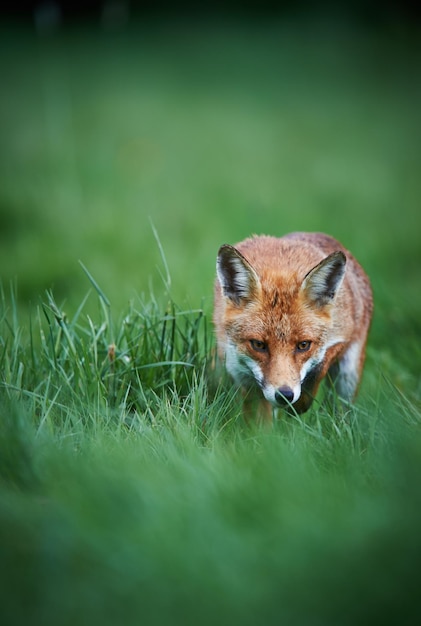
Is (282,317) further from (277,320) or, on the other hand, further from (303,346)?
(303,346)

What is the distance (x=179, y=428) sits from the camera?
366cm

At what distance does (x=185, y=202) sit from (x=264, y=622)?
8696 mm

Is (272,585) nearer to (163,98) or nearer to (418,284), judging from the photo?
(418,284)

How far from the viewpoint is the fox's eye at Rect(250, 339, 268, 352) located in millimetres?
4184

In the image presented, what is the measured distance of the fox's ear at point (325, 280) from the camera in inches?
164

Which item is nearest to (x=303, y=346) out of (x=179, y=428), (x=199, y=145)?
(x=179, y=428)

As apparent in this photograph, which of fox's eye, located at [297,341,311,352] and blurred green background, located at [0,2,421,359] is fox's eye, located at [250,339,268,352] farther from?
blurred green background, located at [0,2,421,359]

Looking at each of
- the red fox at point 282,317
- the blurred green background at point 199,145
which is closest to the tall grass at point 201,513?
the red fox at point 282,317

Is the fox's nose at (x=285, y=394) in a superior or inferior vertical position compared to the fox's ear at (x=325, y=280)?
inferior

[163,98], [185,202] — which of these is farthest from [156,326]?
[163,98]

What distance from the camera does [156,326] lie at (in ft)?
15.1

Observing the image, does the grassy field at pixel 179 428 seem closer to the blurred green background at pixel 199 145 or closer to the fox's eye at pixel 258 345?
the blurred green background at pixel 199 145

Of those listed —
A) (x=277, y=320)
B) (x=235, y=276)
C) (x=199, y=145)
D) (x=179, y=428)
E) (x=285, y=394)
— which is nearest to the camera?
(x=179, y=428)

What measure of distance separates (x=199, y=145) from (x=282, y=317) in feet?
35.3
